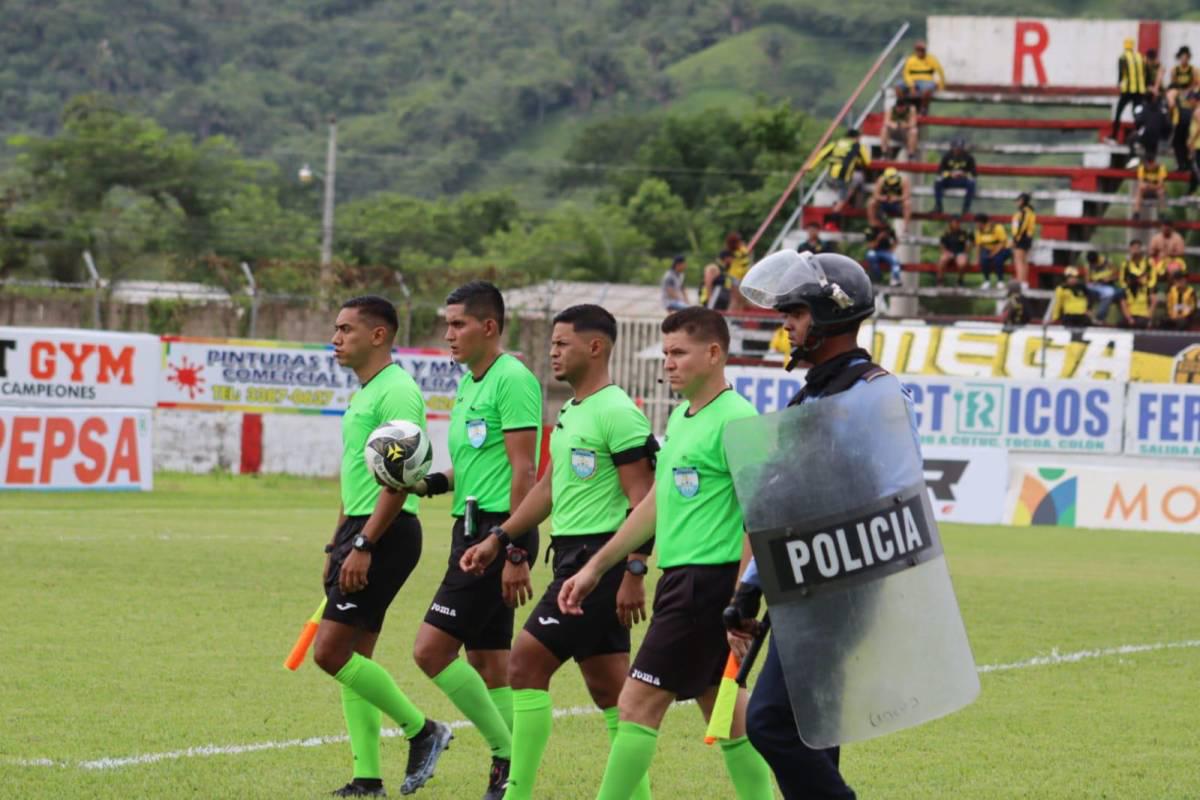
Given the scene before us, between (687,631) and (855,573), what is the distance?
1157 mm

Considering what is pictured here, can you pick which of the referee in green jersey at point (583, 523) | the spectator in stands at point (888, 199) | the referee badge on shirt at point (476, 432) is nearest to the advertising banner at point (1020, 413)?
the spectator in stands at point (888, 199)

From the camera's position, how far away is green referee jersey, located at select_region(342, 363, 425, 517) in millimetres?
7965

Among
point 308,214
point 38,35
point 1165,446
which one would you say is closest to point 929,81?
point 1165,446

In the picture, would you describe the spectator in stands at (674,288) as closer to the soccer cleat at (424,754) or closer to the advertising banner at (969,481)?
the advertising banner at (969,481)

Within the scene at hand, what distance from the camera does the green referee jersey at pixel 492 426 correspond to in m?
7.75

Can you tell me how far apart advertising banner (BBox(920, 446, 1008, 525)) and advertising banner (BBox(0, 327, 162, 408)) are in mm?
9491

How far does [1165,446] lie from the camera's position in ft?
77.3

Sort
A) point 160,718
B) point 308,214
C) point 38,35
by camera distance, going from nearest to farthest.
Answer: point 160,718
point 308,214
point 38,35

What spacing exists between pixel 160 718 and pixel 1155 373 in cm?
1926

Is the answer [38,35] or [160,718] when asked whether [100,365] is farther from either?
[38,35]

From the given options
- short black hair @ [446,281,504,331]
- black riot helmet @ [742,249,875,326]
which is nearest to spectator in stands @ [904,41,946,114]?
short black hair @ [446,281,504,331]

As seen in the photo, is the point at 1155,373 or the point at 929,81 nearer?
the point at 1155,373

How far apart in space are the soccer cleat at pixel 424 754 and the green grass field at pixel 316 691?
0.06 m

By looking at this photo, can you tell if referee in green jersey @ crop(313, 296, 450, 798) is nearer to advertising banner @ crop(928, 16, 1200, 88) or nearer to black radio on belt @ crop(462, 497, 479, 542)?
black radio on belt @ crop(462, 497, 479, 542)
